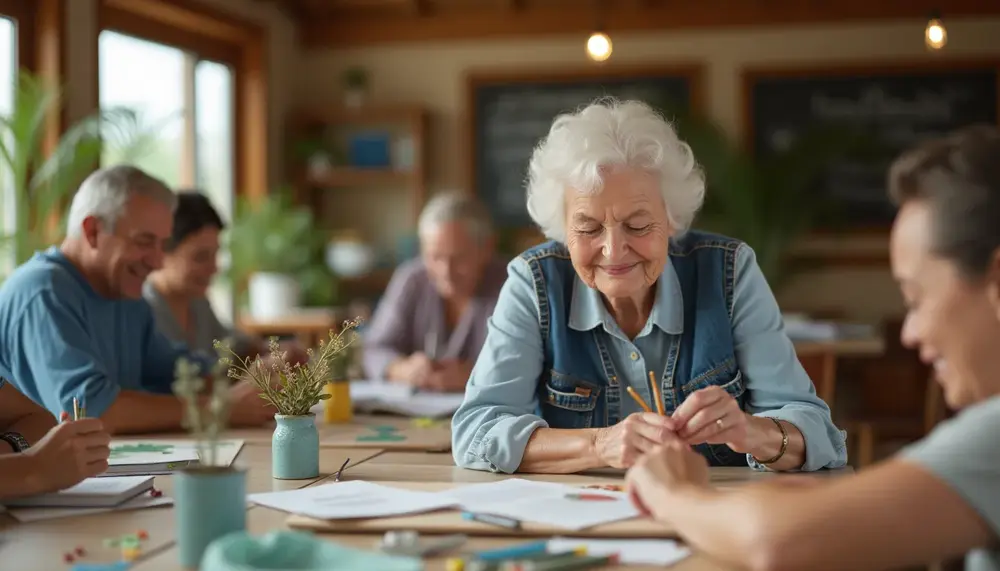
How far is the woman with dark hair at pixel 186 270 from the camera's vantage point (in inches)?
139

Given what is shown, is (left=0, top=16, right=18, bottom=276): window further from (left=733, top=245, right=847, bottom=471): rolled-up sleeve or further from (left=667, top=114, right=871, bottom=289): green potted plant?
(left=667, top=114, right=871, bottom=289): green potted plant

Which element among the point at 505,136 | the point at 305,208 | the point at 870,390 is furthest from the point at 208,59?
the point at 870,390

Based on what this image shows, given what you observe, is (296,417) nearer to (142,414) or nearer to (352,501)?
(352,501)

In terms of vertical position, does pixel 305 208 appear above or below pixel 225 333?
above

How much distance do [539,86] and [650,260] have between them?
4.84 meters

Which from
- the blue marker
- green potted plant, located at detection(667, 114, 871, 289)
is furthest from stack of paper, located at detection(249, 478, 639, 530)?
green potted plant, located at detection(667, 114, 871, 289)

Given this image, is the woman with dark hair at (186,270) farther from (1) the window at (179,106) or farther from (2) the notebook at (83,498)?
(2) the notebook at (83,498)

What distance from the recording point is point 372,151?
684cm

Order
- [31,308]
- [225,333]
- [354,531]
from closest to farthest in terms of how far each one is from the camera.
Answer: [354,531], [31,308], [225,333]

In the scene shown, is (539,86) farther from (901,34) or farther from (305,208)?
(901,34)

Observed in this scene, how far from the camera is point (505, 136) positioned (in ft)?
22.7

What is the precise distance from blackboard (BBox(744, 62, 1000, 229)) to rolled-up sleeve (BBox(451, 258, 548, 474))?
469 cm

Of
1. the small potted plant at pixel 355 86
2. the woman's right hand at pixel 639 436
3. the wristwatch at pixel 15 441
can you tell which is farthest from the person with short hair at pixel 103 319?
the small potted plant at pixel 355 86

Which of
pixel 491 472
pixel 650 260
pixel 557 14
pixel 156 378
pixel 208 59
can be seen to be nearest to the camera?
pixel 491 472
